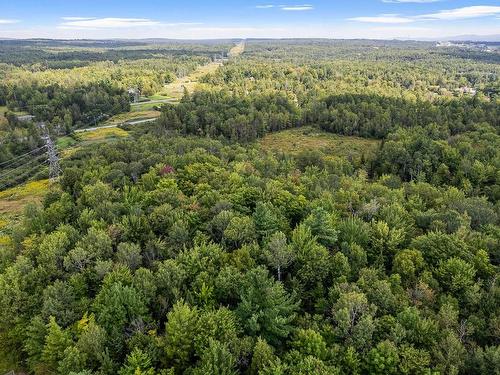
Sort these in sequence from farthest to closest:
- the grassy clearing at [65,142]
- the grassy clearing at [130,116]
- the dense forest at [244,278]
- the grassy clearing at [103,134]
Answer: the grassy clearing at [130,116] → the grassy clearing at [103,134] → the grassy clearing at [65,142] → the dense forest at [244,278]

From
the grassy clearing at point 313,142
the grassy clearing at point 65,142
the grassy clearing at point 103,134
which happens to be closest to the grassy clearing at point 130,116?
the grassy clearing at point 103,134

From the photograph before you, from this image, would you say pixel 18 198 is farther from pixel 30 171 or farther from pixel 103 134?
pixel 103 134

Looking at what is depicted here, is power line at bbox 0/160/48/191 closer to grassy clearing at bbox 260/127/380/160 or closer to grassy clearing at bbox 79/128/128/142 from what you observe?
grassy clearing at bbox 79/128/128/142

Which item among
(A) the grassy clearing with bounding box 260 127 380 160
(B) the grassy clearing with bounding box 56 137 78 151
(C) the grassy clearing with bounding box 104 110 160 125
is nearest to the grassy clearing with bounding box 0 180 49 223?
(B) the grassy clearing with bounding box 56 137 78 151

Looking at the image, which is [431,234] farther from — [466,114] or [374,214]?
[466,114]

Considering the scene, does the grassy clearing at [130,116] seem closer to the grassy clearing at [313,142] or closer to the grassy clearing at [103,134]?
the grassy clearing at [103,134]

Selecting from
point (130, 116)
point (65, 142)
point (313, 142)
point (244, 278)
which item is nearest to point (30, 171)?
point (65, 142)
